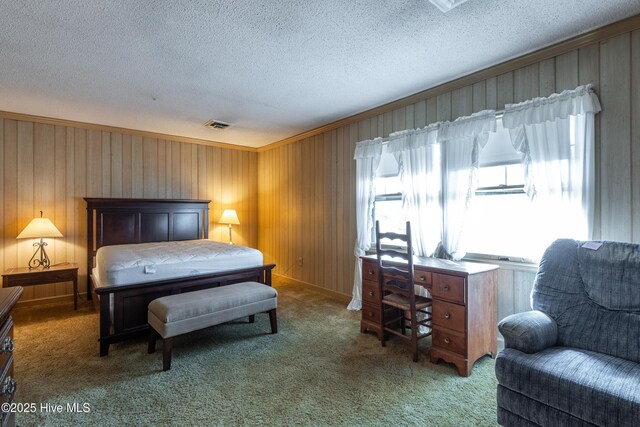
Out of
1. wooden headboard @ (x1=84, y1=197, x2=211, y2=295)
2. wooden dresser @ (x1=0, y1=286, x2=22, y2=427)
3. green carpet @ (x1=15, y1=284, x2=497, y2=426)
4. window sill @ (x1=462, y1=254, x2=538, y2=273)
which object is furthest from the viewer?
wooden headboard @ (x1=84, y1=197, x2=211, y2=295)

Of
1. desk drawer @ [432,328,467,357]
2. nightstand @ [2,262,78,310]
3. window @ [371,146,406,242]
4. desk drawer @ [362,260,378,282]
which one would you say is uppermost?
window @ [371,146,406,242]

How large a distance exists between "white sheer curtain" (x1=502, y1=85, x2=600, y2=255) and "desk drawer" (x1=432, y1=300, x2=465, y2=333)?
860 millimetres

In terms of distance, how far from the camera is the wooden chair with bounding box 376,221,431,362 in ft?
8.80

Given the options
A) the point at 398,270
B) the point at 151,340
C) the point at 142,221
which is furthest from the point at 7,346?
the point at 142,221

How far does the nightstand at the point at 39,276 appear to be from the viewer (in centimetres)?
358

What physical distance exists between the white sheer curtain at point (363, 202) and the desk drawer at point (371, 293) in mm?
635

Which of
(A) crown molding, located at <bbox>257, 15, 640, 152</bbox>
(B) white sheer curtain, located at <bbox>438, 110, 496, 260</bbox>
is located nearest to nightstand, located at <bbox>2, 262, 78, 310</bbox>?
(A) crown molding, located at <bbox>257, 15, 640, 152</bbox>

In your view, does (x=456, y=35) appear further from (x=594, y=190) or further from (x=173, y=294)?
(x=173, y=294)

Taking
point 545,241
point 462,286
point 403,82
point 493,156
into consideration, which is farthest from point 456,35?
point 462,286

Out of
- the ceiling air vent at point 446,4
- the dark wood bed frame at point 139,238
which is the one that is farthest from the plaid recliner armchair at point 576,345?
the dark wood bed frame at point 139,238

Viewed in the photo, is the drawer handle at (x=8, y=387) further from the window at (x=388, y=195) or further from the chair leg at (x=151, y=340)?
the window at (x=388, y=195)

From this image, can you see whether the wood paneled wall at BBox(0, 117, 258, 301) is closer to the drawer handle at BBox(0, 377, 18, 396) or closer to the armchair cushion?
the drawer handle at BBox(0, 377, 18, 396)

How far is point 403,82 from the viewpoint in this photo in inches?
125

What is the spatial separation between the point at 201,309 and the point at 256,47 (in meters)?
2.25
